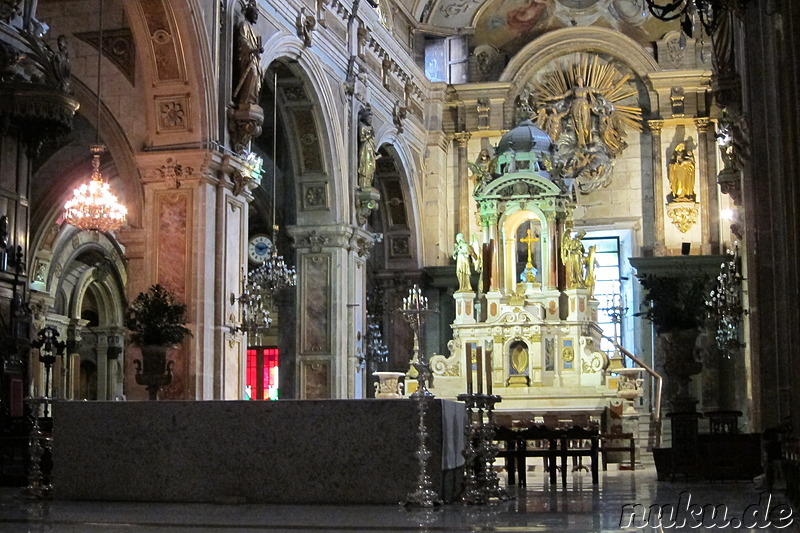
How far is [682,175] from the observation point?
2759 cm

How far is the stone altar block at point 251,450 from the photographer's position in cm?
895

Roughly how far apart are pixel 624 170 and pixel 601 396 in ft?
22.5

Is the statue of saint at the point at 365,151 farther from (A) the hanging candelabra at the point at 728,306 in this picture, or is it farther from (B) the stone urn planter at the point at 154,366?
(B) the stone urn planter at the point at 154,366

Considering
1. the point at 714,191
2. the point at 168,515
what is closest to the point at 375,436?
the point at 168,515

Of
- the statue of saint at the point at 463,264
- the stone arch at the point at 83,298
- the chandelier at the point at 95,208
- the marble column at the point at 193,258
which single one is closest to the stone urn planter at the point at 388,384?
the statue of saint at the point at 463,264

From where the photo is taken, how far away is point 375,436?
29.4 ft

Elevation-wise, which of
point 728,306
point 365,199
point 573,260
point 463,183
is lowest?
point 728,306

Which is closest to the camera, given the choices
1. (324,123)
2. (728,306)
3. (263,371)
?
(728,306)

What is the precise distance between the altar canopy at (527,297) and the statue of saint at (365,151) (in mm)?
3470

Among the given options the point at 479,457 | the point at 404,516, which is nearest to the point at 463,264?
the point at 479,457

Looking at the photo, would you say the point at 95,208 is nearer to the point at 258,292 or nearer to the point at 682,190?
the point at 258,292

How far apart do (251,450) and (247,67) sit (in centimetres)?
887

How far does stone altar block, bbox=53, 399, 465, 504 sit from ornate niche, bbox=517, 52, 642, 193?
19713 millimetres

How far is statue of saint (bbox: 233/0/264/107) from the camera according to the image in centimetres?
1681
